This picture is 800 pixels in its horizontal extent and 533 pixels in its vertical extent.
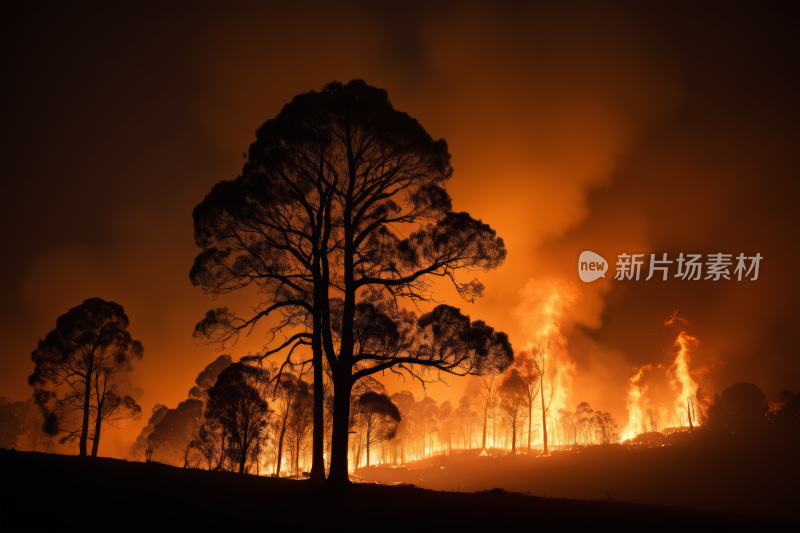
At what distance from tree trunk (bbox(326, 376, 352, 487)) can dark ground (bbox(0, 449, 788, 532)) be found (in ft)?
2.04

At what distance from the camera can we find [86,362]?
101 ft

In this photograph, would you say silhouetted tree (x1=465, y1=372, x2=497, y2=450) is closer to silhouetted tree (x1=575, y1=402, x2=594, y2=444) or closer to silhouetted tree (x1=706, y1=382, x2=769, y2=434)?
silhouetted tree (x1=706, y1=382, x2=769, y2=434)

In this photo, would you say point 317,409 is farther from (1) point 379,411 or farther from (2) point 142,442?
(2) point 142,442

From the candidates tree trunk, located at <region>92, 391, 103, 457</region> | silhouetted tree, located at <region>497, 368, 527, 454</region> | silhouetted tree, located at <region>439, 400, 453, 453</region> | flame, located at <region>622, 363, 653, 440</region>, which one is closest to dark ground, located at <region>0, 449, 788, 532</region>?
tree trunk, located at <region>92, 391, 103, 457</region>

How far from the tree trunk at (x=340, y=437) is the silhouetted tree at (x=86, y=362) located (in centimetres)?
2545

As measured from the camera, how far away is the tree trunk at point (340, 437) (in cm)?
1383

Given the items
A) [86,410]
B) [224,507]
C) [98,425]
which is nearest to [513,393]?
[98,425]

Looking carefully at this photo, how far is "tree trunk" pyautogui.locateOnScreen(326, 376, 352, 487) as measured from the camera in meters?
13.8

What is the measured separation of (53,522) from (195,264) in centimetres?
1177

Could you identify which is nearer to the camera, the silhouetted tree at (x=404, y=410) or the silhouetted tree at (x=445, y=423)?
the silhouetted tree at (x=404, y=410)

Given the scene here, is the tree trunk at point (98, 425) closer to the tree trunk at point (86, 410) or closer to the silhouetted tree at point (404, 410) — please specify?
the tree trunk at point (86, 410)

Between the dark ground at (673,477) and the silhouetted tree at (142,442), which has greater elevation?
the dark ground at (673,477)

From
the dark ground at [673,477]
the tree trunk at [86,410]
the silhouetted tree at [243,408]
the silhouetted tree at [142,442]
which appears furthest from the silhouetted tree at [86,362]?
the silhouetted tree at [142,442]

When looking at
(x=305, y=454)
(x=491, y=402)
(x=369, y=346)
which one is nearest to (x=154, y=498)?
(x=369, y=346)
